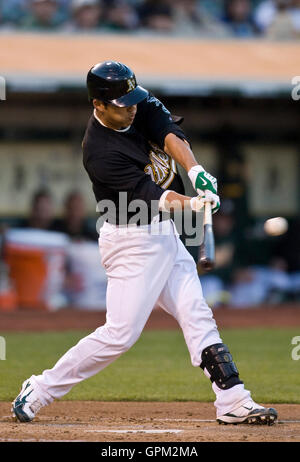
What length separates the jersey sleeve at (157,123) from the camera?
4664 millimetres

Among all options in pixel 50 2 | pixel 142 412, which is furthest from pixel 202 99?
pixel 142 412

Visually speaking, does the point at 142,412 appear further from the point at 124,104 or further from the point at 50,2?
the point at 50,2

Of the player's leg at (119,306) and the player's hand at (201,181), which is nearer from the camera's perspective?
the player's hand at (201,181)

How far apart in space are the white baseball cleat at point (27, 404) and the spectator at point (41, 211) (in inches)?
291

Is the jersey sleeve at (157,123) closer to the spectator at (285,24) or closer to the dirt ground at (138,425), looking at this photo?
the dirt ground at (138,425)

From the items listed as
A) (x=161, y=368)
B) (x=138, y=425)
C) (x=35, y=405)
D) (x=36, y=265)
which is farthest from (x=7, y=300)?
(x=138, y=425)

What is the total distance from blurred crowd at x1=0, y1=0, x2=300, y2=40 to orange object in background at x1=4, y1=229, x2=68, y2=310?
2672 mm

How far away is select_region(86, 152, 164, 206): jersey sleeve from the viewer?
4.52 meters

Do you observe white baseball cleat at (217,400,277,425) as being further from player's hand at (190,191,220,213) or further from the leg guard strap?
player's hand at (190,191,220,213)

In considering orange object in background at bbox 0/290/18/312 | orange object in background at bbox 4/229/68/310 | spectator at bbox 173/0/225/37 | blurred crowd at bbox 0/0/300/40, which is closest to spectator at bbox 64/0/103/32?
blurred crowd at bbox 0/0/300/40

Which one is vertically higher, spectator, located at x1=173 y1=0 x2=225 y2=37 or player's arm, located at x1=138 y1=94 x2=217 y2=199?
spectator, located at x1=173 y1=0 x2=225 y2=37

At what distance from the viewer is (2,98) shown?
38.6 ft

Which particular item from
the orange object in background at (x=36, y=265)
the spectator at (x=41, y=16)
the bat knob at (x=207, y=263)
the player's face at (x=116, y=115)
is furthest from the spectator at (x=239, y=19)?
the bat knob at (x=207, y=263)
